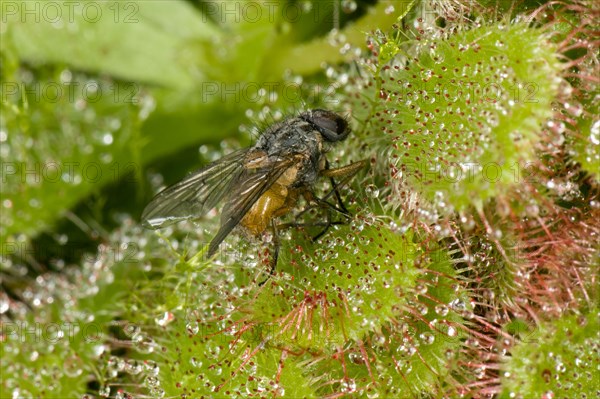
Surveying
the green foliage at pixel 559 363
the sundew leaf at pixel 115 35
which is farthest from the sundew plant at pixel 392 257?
the sundew leaf at pixel 115 35

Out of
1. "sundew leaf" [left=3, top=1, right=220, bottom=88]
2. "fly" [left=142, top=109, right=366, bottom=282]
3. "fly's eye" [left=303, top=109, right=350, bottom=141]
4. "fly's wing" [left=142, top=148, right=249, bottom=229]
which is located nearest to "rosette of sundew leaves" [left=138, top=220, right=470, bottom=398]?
"fly" [left=142, top=109, right=366, bottom=282]

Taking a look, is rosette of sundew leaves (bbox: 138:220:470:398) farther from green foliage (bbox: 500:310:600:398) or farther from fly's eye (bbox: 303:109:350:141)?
fly's eye (bbox: 303:109:350:141)

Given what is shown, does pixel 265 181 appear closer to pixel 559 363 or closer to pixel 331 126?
pixel 331 126

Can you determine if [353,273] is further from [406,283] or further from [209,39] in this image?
[209,39]

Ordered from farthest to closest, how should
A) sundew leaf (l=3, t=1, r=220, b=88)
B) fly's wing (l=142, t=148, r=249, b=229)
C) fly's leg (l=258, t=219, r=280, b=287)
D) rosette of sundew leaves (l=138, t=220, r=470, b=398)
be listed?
sundew leaf (l=3, t=1, r=220, b=88) → fly's wing (l=142, t=148, r=249, b=229) → fly's leg (l=258, t=219, r=280, b=287) → rosette of sundew leaves (l=138, t=220, r=470, b=398)

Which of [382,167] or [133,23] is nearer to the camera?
[382,167]

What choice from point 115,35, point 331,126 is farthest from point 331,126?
point 115,35

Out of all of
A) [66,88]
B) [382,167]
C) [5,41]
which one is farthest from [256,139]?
[5,41]
